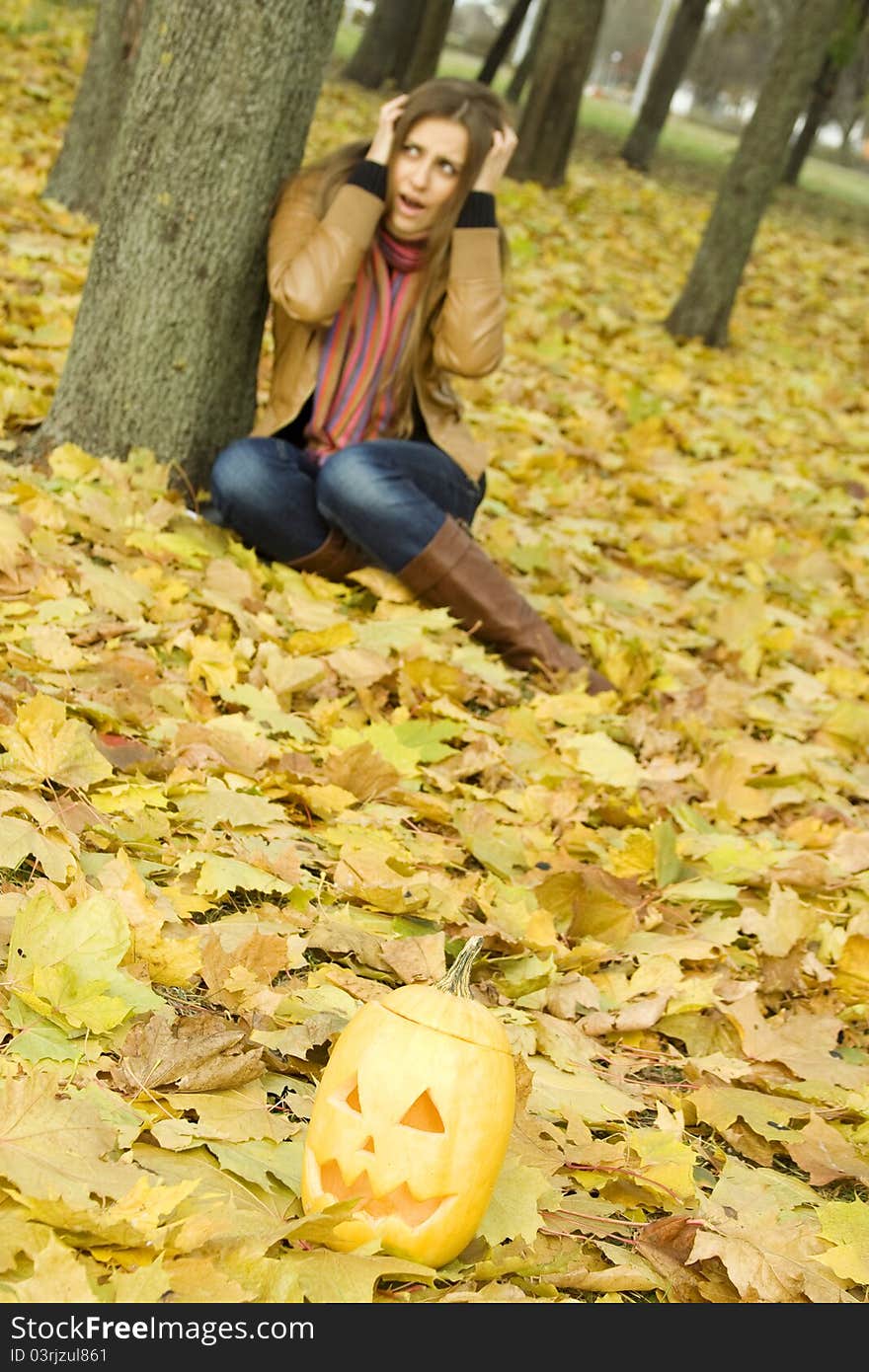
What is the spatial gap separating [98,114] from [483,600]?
375cm

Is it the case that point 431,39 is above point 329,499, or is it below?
above

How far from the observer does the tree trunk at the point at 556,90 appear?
1008 centimetres

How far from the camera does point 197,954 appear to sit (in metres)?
1.76

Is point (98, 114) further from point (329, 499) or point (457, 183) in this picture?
point (329, 499)

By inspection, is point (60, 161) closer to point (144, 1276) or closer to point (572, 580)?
point (572, 580)

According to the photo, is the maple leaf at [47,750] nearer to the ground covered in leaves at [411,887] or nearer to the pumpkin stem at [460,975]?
the ground covered in leaves at [411,887]

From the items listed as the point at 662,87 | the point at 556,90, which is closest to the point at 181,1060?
the point at 556,90

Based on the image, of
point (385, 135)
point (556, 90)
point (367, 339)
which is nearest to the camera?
point (385, 135)

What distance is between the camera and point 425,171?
3432 mm

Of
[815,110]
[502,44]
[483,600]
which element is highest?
[815,110]

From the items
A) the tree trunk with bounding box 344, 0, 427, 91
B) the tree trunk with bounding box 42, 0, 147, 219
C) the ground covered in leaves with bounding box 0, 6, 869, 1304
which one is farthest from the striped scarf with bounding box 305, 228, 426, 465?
the tree trunk with bounding box 344, 0, 427, 91

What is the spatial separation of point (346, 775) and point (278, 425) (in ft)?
4.61

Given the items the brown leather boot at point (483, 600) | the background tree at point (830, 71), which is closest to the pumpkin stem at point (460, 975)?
the brown leather boot at point (483, 600)
